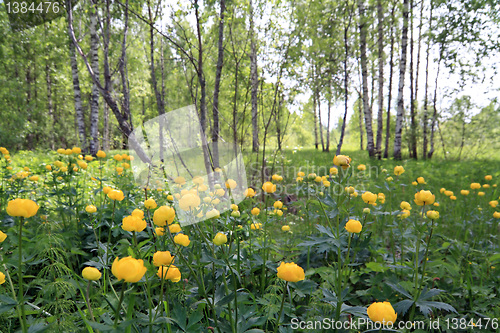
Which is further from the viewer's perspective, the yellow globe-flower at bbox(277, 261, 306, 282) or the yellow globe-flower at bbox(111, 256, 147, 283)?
the yellow globe-flower at bbox(277, 261, 306, 282)

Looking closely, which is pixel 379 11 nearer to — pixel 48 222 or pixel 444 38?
pixel 444 38

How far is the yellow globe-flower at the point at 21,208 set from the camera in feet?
2.48

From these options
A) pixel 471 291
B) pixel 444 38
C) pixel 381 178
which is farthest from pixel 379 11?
pixel 471 291

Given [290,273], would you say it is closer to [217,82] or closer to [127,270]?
[127,270]

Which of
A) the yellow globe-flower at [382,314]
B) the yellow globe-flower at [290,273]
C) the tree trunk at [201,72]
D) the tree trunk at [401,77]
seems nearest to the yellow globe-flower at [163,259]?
the yellow globe-flower at [290,273]

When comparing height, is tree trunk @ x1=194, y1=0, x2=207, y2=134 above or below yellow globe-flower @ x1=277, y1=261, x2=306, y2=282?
above

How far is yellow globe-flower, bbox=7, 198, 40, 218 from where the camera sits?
756mm

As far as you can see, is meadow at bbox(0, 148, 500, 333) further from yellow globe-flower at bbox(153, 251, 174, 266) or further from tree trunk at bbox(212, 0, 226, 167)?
tree trunk at bbox(212, 0, 226, 167)

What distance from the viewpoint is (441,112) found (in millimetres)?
8578

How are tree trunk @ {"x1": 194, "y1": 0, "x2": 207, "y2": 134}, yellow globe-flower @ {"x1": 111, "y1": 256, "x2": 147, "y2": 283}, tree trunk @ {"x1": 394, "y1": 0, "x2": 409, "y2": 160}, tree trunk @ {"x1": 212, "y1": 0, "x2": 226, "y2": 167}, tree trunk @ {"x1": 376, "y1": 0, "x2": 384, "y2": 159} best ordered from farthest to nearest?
tree trunk @ {"x1": 376, "y1": 0, "x2": 384, "y2": 159}, tree trunk @ {"x1": 394, "y1": 0, "x2": 409, "y2": 160}, tree trunk @ {"x1": 212, "y1": 0, "x2": 226, "y2": 167}, tree trunk @ {"x1": 194, "y1": 0, "x2": 207, "y2": 134}, yellow globe-flower @ {"x1": 111, "y1": 256, "x2": 147, "y2": 283}

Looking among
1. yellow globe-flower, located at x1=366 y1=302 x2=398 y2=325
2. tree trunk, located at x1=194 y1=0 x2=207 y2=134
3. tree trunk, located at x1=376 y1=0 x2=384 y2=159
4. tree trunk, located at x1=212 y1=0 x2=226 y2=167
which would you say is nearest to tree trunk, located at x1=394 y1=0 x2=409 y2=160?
tree trunk, located at x1=376 y1=0 x2=384 y2=159

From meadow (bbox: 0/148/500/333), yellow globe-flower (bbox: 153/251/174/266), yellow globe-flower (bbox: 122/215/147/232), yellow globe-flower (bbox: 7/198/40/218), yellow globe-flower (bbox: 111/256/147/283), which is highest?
yellow globe-flower (bbox: 7/198/40/218)

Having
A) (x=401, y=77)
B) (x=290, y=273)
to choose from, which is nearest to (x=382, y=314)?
(x=290, y=273)

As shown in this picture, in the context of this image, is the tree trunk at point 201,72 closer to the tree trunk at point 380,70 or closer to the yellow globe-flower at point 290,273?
the yellow globe-flower at point 290,273
